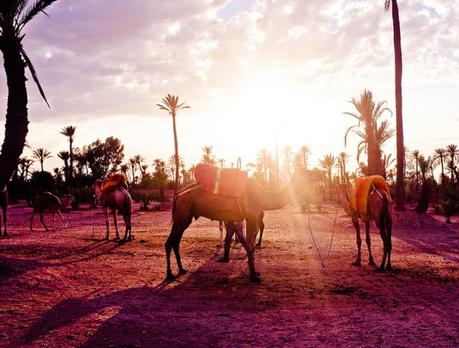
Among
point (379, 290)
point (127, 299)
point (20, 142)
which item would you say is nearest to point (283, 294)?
point (379, 290)

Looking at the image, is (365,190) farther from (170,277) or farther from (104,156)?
(104,156)

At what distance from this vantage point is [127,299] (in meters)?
→ 6.35

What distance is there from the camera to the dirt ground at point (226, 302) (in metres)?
4.84

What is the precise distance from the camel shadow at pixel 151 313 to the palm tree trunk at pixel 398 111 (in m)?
14.4

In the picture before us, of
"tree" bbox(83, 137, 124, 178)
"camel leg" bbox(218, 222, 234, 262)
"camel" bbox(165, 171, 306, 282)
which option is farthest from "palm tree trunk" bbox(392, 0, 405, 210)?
"tree" bbox(83, 137, 124, 178)

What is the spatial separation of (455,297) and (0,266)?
762 centimetres

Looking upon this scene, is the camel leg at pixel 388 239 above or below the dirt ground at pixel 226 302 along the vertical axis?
above

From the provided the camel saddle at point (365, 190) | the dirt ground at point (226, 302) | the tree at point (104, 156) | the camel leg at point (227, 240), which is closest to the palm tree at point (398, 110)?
the dirt ground at point (226, 302)

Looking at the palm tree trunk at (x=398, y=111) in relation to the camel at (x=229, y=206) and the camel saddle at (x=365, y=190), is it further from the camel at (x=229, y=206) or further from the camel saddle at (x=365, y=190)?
the camel at (x=229, y=206)

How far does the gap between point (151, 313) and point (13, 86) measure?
532 cm

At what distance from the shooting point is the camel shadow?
4770 millimetres

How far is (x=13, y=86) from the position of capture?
7.96 m

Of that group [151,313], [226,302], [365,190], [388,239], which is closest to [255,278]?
[226,302]

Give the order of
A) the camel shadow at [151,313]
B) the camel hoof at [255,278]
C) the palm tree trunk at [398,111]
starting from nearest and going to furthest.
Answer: the camel shadow at [151,313]
the camel hoof at [255,278]
the palm tree trunk at [398,111]
